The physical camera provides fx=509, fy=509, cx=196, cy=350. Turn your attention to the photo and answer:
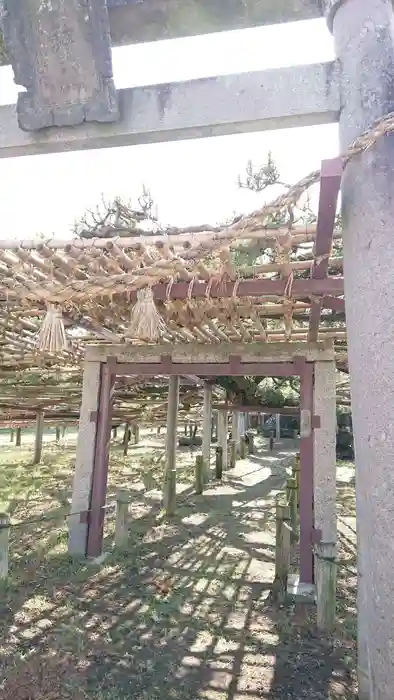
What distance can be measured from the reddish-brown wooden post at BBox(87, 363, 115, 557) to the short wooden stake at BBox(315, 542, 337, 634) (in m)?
3.43

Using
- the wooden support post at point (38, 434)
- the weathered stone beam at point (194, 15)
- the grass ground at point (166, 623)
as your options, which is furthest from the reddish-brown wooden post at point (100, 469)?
the wooden support post at point (38, 434)

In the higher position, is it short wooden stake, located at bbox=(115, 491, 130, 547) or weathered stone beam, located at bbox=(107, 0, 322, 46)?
weathered stone beam, located at bbox=(107, 0, 322, 46)

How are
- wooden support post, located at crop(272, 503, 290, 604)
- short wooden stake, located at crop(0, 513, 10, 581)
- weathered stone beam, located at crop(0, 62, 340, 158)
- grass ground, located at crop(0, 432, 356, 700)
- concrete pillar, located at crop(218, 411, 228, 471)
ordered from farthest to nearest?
concrete pillar, located at crop(218, 411, 228, 471)
wooden support post, located at crop(272, 503, 290, 604)
short wooden stake, located at crop(0, 513, 10, 581)
grass ground, located at crop(0, 432, 356, 700)
weathered stone beam, located at crop(0, 62, 340, 158)

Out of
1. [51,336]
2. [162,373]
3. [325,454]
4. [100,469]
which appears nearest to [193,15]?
[51,336]

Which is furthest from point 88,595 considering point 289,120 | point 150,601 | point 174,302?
point 289,120

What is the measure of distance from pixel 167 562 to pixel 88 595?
1.62 meters

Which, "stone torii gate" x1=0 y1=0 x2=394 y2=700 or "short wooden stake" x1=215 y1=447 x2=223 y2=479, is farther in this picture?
"short wooden stake" x1=215 y1=447 x2=223 y2=479

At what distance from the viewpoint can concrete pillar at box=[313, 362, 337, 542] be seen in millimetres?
6141

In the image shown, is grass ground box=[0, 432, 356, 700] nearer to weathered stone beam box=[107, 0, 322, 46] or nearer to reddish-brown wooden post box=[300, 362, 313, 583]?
reddish-brown wooden post box=[300, 362, 313, 583]

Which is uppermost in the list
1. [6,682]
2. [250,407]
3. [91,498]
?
[250,407]

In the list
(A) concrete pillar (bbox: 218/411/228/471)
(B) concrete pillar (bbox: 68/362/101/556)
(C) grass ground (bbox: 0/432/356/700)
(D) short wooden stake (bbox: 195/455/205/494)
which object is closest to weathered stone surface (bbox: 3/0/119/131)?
(C) grass ground (bbox: 0/432/356/700)

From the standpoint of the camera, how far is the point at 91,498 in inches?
287

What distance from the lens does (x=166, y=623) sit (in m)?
5.16

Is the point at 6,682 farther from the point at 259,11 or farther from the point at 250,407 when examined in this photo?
the point at 250,407
